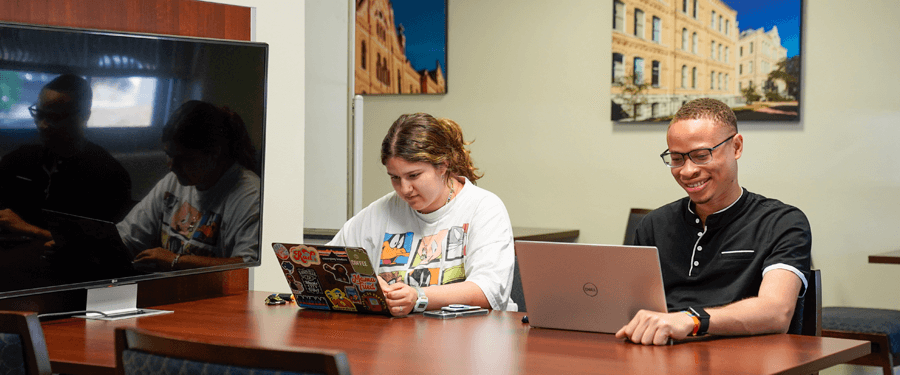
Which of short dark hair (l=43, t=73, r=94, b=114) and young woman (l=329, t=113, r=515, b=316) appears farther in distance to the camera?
young woman (l=329, t=113, r=515, b=316)

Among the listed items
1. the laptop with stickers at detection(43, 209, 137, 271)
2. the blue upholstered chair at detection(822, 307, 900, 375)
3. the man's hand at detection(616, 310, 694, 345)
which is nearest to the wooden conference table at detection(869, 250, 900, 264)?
the blue upholstered chair at detection(822, 307, 900, 375)

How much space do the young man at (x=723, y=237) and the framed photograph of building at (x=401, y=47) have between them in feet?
10.3

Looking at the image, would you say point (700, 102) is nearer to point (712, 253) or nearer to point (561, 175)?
point (712, 253)

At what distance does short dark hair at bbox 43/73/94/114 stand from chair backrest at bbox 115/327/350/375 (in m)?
1.11

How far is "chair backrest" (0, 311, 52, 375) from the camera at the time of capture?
5.14 feet

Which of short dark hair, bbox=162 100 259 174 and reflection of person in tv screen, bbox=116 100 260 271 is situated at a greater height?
short dark hair, bbox=162 100 259 174

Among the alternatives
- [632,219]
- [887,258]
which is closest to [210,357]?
[887,258]

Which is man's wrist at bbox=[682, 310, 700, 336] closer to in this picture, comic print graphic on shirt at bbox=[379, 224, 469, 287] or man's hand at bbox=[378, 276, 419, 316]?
man's hand at bbox=[378, 276, 419, 316]

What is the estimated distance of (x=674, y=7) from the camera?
472 cm

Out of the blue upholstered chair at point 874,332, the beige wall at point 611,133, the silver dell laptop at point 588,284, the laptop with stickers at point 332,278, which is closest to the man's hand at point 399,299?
the laptop with stickers at point 332,278

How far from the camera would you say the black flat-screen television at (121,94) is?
6.99 feet

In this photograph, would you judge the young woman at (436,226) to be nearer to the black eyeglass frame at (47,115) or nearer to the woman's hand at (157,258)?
the woman's hand at (157,258)

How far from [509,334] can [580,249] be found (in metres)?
0.28

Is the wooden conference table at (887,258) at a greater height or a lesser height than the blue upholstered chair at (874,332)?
greater
